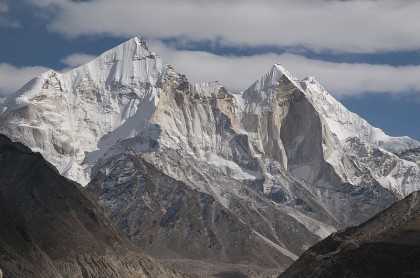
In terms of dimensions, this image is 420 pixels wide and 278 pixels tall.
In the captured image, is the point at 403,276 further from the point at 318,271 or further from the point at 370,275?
the point at 318,271

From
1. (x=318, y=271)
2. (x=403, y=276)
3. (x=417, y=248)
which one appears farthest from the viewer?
(x=318, y=271)

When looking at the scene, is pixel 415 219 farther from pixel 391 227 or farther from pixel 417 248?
pixel 417 248

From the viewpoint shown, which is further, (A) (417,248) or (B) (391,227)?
(B) (391,227)

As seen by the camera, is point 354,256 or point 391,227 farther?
point 391,227

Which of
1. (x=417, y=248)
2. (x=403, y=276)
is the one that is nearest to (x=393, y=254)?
(x=417, y=248)

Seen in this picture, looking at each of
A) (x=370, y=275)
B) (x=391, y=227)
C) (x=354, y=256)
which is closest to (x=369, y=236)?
(x=391, y=227)

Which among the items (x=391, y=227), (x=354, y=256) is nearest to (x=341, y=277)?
(x=354, y=256)

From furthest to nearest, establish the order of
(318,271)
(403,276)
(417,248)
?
(318,271) → (417,248) → (403,276)
